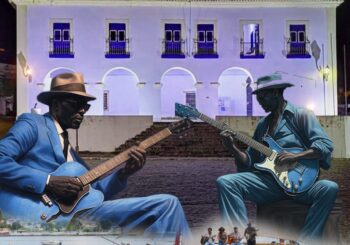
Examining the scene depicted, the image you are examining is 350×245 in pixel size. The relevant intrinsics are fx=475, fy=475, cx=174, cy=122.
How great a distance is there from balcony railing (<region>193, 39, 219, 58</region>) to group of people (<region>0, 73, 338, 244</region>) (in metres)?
0.74

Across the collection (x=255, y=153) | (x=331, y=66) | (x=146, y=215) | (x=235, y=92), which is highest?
(x=331, y=66)

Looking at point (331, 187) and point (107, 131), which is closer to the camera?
point (331, 187)

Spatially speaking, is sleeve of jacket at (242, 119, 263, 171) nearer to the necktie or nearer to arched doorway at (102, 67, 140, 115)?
arched doorway at (102, 67, 140, 115)

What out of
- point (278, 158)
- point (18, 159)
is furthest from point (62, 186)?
point (278, 158)

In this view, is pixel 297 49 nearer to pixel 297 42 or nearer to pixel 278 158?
pixel 297 42

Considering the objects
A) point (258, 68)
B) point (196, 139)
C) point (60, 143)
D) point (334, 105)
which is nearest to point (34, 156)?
point (60, 143)

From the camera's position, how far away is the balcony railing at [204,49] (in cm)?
360

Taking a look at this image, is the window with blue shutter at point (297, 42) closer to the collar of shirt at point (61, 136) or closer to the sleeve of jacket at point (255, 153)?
the sleeve of jacket at point (255, 153)

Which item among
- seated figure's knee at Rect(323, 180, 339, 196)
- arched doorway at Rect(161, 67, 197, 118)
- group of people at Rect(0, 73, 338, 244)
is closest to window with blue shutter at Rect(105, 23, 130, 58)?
arched doorway at Rect(161, 67, 197, 118)

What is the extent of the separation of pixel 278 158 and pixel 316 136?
268 mm

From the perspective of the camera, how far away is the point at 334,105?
3199 mm

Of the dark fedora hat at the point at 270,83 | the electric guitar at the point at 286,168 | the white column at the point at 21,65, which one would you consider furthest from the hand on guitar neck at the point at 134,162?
the dark fedora hat at the point at 270,83

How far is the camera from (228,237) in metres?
2.86

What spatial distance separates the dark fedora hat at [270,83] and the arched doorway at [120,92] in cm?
83
